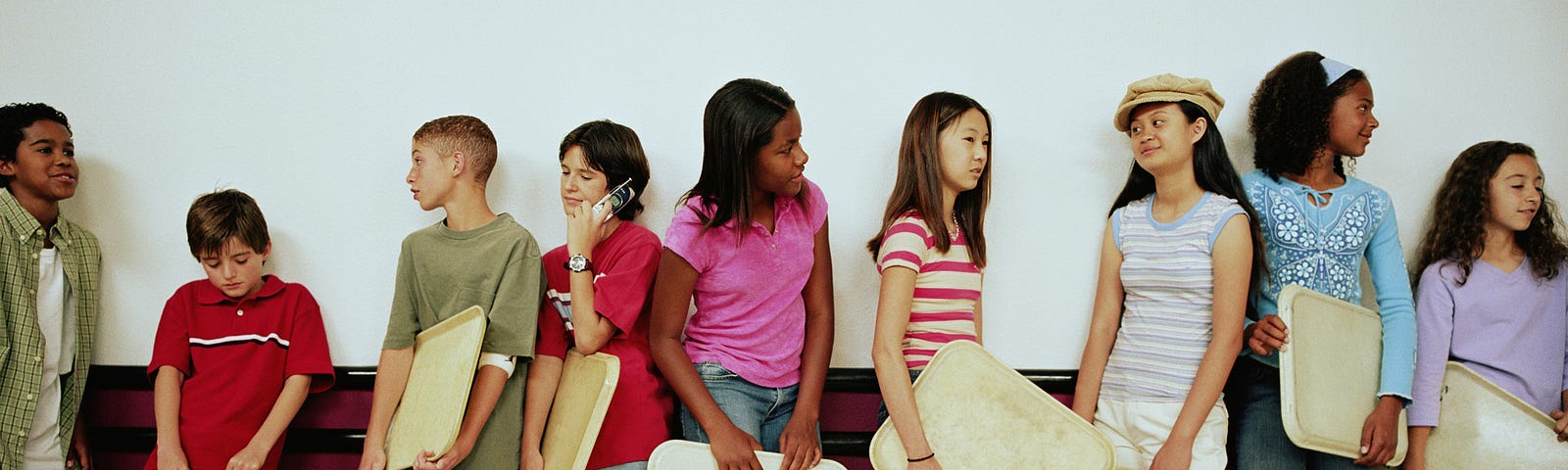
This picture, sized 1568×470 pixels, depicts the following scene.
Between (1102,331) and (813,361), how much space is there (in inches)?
30.9

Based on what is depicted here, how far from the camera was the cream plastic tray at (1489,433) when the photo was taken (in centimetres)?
237

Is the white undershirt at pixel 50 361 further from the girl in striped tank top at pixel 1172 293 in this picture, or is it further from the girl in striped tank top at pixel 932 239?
the girl in striped tank top at pixel 1172 293

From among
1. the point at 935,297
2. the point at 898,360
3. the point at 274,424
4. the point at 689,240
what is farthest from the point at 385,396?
the point at 935,297

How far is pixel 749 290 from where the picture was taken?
7.32 ft

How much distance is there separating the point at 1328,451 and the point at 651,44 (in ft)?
6.83

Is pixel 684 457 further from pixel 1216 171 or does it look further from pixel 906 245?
pixel 1216 171

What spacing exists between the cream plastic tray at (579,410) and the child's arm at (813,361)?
1.49 ft

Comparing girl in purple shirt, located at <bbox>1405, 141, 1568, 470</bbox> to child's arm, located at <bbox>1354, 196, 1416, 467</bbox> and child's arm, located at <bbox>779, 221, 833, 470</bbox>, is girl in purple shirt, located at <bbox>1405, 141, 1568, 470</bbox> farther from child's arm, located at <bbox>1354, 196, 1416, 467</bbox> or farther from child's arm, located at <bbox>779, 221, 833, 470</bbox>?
child's arm, located at <bbox>779, 221, 833, 470</bbox>

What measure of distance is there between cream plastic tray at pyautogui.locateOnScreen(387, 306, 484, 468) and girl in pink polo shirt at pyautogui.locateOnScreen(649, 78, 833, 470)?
0.47 meters

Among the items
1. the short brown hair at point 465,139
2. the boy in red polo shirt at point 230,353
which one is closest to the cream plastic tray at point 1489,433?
the short brown hair at point 465,139

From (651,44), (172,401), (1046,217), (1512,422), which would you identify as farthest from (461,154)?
(1512,422)

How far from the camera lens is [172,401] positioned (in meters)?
2.52

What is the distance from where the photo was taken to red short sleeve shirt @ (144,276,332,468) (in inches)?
97.9

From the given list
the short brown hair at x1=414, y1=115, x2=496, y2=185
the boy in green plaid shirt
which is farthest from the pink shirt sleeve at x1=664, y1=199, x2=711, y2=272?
the boy in green plaid shirt
